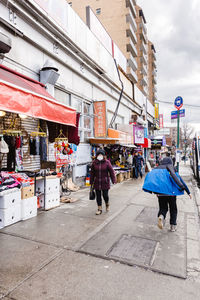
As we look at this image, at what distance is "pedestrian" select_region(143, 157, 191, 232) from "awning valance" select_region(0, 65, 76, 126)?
269 centimetres

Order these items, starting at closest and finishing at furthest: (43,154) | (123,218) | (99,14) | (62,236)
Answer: (62,236) < (123,218) < (43,154) < (99,14)

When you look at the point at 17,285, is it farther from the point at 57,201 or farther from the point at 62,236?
the point at 57,201

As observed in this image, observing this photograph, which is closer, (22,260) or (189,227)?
(22,260)

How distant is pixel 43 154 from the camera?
7.62 m

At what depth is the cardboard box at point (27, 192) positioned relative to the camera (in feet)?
17.2

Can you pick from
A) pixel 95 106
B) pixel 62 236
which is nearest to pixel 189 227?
pixel 62 236

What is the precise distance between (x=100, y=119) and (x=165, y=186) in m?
7.42

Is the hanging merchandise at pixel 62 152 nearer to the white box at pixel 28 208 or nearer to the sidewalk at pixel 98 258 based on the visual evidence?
the white box at pixel 28 208

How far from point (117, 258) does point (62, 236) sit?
4.61 feet

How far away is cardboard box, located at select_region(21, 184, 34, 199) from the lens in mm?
5230

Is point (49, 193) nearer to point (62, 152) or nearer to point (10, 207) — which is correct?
point (10, 207)

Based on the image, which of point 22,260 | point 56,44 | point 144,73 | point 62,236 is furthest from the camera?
point 144,73

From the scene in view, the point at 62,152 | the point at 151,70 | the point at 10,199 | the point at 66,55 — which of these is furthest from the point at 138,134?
the point at 151,70

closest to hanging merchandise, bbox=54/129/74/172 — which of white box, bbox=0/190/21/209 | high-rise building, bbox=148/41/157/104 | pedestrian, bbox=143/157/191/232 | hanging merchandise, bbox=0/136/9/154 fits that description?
hanging merchandise, bbox=0/136/9/154
